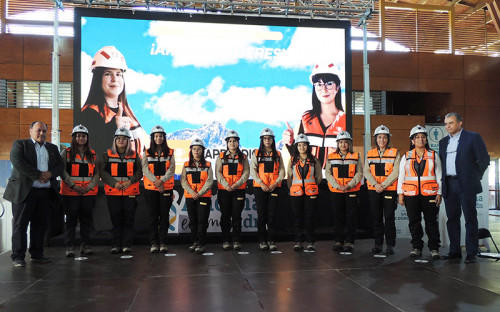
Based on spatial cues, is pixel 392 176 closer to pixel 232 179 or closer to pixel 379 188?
pixel 379 188

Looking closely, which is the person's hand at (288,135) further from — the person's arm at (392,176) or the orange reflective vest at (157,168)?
the orange reflective vest at (157,168)

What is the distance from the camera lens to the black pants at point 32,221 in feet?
15.1

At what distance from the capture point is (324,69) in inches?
309

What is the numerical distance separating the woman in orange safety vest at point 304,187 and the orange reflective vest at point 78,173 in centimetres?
299

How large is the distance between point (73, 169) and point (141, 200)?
4.92ft

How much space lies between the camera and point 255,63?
308 inches

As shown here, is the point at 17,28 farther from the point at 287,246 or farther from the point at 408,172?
the point at 408,172

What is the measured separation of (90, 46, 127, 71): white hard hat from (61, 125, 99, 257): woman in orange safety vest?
2470 mm

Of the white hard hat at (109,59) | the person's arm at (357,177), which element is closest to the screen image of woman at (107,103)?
the white hard hat at (109,59)

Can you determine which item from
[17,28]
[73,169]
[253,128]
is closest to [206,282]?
[73,169]

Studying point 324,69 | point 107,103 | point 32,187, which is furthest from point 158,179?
point 324,69

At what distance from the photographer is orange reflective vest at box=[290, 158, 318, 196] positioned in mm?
5520

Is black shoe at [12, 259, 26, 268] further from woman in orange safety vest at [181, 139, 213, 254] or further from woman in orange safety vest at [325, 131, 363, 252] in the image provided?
woman in orange safety vest at [325, 131, 363, 252]

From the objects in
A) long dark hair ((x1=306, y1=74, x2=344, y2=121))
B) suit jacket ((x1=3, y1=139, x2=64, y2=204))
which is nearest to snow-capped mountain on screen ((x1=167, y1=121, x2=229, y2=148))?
long dark hair ((x1=306, y1=74, x2=344, y2=121))
